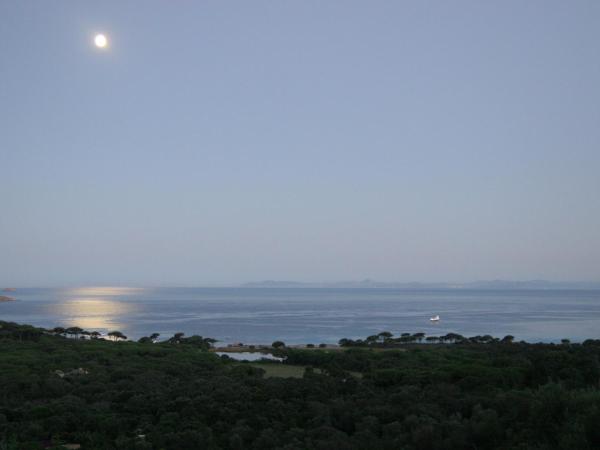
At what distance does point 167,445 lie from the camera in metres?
10.4

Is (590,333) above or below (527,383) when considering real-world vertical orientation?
below

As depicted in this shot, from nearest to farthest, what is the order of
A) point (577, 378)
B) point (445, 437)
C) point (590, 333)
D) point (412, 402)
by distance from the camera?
point (445, 437)
point (412, 402)
point (577, 378)
point (590, 333)

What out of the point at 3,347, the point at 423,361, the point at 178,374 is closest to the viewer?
the point at 178,374

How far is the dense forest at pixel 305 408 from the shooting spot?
9.65m

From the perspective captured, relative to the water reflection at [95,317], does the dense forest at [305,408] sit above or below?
above

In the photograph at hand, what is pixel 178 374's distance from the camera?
21.0 metres

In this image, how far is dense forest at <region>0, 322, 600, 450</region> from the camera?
9.65 metres

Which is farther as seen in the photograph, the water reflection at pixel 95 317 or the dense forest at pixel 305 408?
the water reflection at pixel 95 317

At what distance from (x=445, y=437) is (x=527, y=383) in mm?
8655

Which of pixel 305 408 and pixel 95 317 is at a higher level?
pixel 305 408

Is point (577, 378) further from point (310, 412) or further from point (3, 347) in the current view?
point (3, 347)

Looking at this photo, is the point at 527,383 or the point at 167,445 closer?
the point at 167,445

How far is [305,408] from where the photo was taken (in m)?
13.3

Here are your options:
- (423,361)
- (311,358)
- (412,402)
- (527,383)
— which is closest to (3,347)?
(311,358)
